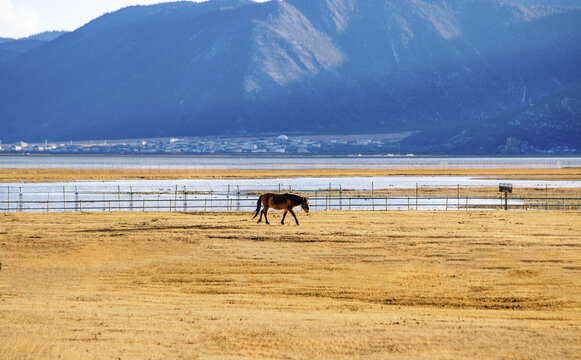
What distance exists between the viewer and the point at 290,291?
793 inches

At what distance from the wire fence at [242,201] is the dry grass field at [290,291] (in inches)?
565

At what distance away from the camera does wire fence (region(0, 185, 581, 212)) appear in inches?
1946

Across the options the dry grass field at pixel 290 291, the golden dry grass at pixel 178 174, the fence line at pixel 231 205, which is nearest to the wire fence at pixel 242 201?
the fence line at pixel 231 205

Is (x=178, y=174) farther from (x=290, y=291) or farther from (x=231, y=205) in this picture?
(x=290, y=291)

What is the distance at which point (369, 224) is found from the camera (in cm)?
3600

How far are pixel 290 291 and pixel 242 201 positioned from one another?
40301mm

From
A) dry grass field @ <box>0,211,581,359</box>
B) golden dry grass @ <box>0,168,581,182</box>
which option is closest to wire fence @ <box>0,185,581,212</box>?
dry grass field @ <box>0,211,581,359</box>

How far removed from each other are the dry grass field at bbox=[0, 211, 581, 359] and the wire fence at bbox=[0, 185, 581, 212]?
1435cm

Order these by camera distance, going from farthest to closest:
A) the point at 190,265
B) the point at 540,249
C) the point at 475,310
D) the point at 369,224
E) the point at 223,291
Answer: the point at 369,224 → the point at 540,249 → the point at 190,265 → the point at 223,291 → the point at 475,310

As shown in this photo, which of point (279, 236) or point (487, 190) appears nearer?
point (279, 236)

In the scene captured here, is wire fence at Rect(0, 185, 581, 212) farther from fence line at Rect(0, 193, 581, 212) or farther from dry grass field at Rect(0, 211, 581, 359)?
dry grass field at Rect(0, 211, 581, 359)

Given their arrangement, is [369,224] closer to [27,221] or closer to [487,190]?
[27,221]

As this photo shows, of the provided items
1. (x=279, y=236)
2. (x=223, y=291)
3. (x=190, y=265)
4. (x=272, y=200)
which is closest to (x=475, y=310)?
(x=223, y=291)

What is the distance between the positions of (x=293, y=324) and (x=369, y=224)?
20.3 m
